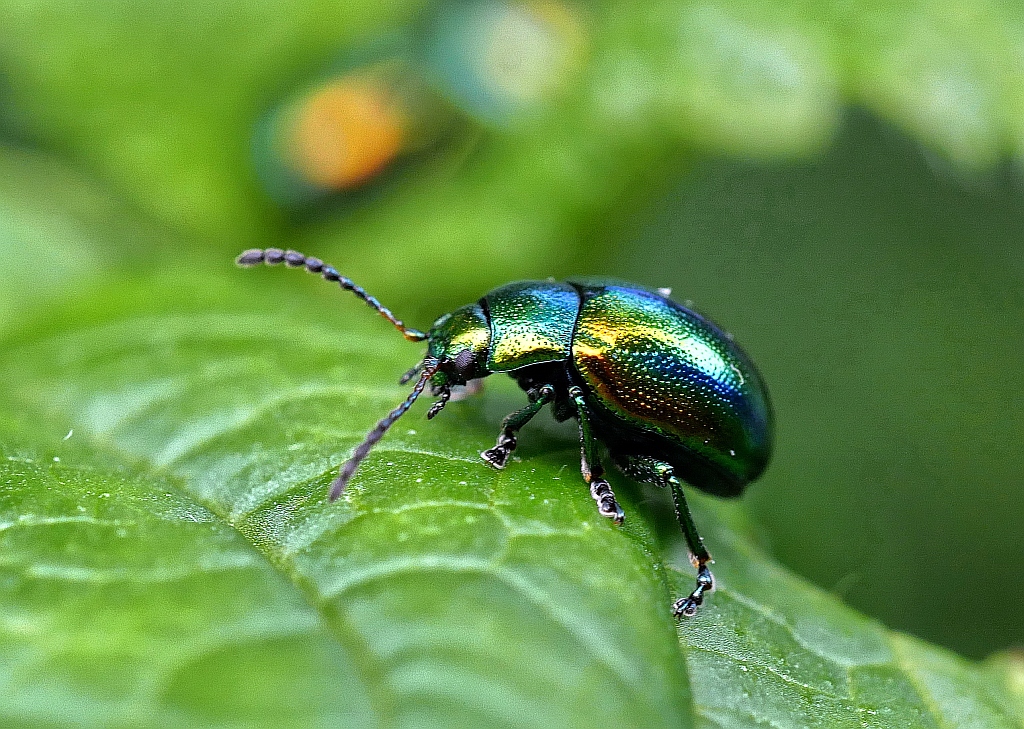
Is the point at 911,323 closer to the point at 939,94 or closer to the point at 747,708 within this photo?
the point at 939,94

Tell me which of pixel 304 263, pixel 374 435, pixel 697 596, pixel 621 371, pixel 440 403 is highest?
pixel 304 263

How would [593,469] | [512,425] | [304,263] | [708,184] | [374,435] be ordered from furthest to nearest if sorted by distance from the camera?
1. [708,184]
2. [304,263]
3. [512,425]
4. [593,469]
5. [374,435]

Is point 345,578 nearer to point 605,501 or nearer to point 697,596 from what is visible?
point 605,501

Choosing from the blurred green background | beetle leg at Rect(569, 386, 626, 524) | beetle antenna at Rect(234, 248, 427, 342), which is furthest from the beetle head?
the blurred green background

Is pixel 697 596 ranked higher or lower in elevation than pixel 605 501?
lower

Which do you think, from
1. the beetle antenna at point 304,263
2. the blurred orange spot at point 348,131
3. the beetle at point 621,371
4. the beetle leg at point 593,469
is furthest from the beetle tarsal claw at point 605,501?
the blurred orange spot at point 348,131

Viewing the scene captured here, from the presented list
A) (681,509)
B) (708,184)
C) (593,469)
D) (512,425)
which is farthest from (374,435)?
(708,184)

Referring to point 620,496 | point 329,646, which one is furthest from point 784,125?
point 329,646
